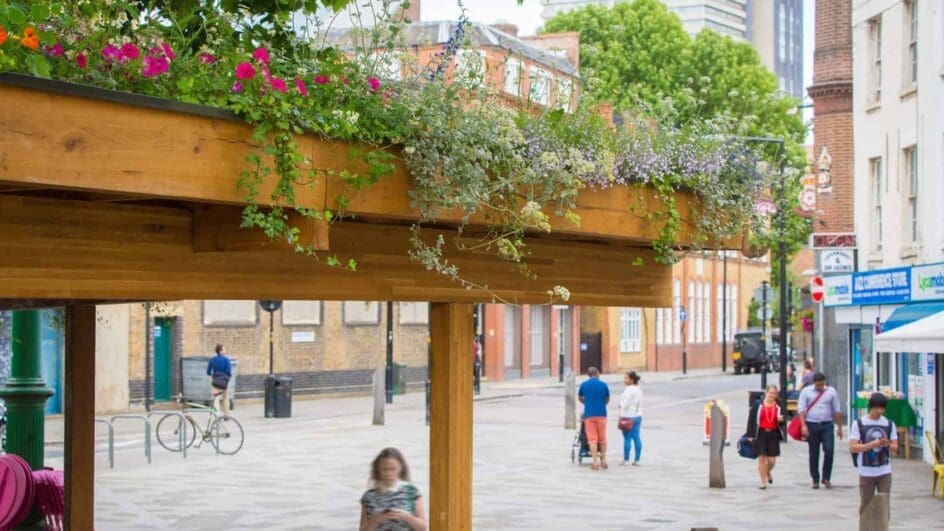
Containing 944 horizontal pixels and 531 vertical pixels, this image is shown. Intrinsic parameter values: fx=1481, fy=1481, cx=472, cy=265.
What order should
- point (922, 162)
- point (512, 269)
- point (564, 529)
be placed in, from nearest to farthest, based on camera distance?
point (512, 269), point (564, 529), point (922, 162)

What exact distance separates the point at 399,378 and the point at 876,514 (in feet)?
106

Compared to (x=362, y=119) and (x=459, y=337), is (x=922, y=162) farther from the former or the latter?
(x=362, y=119)

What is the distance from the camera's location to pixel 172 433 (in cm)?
2797

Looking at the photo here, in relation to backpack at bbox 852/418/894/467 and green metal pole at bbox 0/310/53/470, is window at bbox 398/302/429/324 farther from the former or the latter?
green metal pole at bbox 0/310/53/470

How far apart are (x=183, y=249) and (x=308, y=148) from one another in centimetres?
98

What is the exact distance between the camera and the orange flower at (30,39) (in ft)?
18.3

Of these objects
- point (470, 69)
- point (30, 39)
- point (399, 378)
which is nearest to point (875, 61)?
point (399, 378)

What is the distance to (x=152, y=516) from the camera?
A: 16938 mm

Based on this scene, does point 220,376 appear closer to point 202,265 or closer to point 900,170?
point 900,170

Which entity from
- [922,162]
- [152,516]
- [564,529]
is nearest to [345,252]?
[564,529]

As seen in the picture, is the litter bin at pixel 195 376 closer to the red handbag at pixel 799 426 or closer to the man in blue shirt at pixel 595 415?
the man in blue shirt at pixel 595 415

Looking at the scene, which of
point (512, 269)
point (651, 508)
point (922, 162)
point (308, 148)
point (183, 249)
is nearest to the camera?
point (308, 148)

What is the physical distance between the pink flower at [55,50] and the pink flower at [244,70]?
0.79 metres

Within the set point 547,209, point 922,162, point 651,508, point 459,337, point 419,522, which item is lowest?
point 651,508
